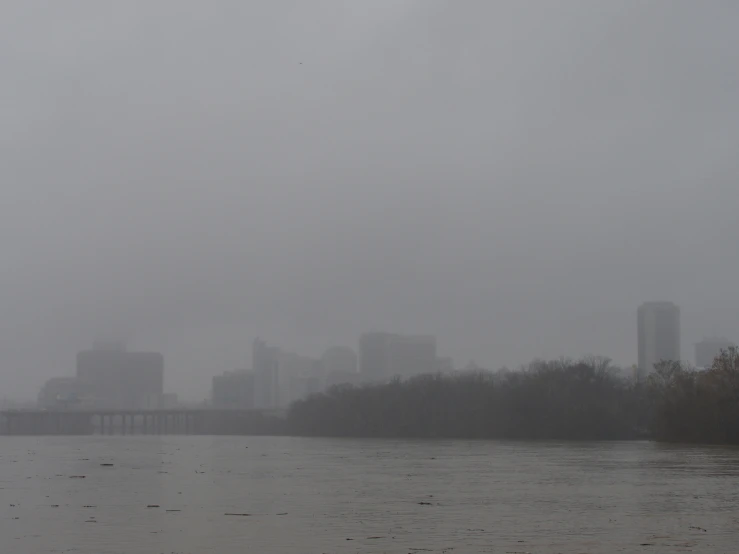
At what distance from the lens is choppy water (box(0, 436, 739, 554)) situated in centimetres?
2344

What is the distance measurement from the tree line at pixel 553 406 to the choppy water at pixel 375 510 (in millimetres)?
46039

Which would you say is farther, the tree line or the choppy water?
the tree line

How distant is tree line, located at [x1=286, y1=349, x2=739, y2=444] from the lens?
9662 centimetres

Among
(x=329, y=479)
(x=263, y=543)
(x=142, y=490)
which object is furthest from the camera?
(x=329, y=479)

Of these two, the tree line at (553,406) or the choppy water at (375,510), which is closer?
the choppy water at (375,510)

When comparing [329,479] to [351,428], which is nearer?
[329,479]

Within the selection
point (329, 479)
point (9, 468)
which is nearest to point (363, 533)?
point (329, 479)

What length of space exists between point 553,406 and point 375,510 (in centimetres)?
10257

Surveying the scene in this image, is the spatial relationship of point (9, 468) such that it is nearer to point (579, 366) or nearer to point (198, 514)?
point (198, 514)

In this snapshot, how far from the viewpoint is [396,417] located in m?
154

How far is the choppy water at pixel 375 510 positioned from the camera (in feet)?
76.9

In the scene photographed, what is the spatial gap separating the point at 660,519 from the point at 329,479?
20573 millimetres

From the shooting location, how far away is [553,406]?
130125 millimetres

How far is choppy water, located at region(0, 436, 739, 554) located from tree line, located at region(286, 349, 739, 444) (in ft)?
151
